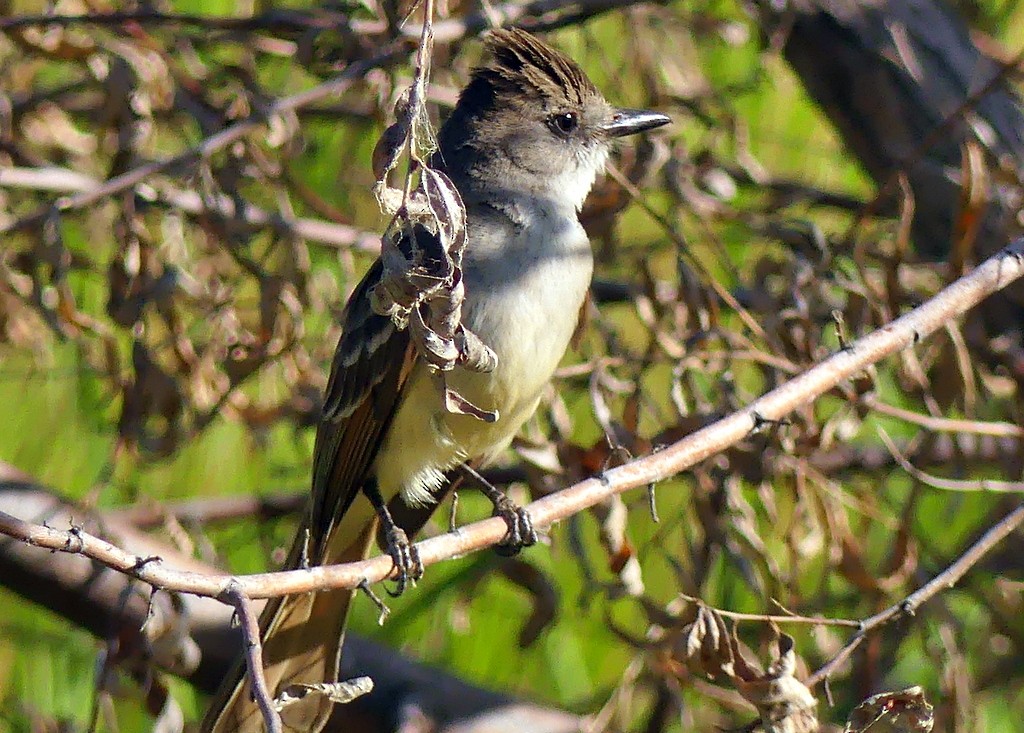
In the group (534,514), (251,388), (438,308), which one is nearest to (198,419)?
(251,388)

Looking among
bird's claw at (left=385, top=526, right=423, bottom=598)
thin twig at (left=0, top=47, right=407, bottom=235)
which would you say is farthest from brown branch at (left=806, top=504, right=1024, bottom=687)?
thin twig at (left=0, top=47, right=407, bottom=235)

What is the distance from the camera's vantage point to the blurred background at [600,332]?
3.07 m

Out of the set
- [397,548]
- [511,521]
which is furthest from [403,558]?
[397,548]

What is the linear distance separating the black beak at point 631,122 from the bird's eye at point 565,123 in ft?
0.24

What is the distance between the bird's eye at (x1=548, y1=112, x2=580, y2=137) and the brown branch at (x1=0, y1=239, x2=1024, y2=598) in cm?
121

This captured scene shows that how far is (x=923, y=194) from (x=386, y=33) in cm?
149

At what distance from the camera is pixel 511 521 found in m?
2.42

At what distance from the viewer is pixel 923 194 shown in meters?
3.72

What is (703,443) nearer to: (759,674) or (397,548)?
(759,674)

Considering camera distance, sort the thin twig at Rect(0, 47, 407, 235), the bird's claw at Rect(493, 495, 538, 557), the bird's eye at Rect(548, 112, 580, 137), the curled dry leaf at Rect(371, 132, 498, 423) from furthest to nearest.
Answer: the bird's eye at Rect(548, 112, 580, 137), the thin twig at Rect(0, 47, 407, 235), the bird's claw at Rect(493, 495, 538, 557), the curled dry leaf at Rect(371, 132, 498, 423)

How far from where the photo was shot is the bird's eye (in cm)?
335

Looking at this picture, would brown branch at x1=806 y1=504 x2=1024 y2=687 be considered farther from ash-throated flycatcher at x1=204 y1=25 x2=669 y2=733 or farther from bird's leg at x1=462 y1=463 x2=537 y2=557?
ash-throated flycatcher at x1=204 y1=25 x2=669 y2=733

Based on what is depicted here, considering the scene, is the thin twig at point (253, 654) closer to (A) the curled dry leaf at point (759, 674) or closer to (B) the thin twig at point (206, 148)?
(A) the curled dry leaf at point (759, 674)

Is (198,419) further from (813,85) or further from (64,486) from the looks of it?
(813,85)
